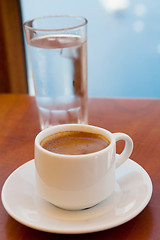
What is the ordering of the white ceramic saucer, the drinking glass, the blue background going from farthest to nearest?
1. the blue background
2. the drinking glass
3. the white ceramic saucer

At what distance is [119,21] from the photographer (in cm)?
215

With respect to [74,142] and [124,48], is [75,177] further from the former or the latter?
[124,48]

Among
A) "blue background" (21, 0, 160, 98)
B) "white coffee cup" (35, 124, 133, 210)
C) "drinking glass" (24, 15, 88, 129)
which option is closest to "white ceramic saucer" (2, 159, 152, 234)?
"white coffee cup" (35, 124, 133, 210)

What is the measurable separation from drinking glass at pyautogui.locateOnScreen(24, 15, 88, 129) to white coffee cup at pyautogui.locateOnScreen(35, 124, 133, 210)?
12.0 inches

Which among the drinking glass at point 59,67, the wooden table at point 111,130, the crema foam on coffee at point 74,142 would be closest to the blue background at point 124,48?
the wooden table at point 111,130

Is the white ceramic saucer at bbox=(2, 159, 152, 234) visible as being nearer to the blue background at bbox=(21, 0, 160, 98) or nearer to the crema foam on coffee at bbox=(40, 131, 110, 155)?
the crema foam on coffee at bbox=(40, 131, 110, 155)

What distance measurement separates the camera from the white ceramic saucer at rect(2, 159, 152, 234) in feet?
1.52

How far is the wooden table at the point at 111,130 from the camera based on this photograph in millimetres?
490

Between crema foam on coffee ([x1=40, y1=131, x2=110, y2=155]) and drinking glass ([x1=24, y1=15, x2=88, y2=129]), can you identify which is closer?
crema foam on coffee ([x1=40, y1=131, x2=110, y2=155])

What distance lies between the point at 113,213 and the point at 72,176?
7cm

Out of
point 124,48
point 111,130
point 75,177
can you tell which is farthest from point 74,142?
point 124,48

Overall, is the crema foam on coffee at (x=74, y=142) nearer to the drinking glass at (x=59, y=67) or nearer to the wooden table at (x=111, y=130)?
the wooden table at (x=111, y=130)

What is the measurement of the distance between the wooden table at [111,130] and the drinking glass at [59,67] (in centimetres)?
5

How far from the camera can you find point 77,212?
51cm
